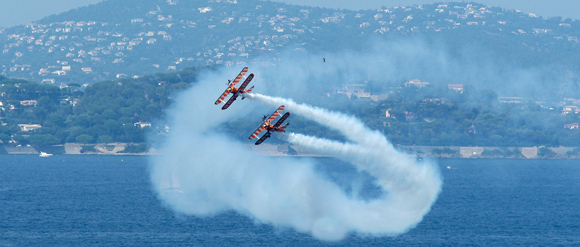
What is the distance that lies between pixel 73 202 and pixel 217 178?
23.5 m

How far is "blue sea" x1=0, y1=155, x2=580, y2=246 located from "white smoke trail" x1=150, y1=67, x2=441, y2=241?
2294 millimetres

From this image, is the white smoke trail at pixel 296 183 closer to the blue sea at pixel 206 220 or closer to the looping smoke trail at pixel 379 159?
the looping smoke trail at pixel 379 159

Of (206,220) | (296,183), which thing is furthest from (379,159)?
(206,220)

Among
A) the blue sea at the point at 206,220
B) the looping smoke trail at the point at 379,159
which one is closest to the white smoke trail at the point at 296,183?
the looping smoke trail at the point at 379,159

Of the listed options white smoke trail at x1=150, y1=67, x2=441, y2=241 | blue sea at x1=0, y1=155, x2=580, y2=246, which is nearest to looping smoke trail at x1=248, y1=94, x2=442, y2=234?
white smoke trail at x1=150, y1=67, x2=441, y2=241

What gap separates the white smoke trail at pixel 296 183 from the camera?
78.9m

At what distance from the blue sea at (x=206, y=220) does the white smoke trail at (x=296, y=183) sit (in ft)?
7.53

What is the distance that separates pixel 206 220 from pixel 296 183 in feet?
40.2

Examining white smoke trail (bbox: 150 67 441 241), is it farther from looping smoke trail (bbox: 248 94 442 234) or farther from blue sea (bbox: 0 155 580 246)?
blue sea (bbox: 0 155 580 246)

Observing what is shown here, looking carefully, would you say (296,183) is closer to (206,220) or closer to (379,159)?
(206,220)

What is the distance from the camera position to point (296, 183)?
101 meters

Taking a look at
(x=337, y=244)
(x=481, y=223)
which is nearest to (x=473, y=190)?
(x=481, y=223)

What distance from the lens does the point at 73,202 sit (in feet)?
399

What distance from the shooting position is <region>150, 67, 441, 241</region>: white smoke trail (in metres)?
78.9
